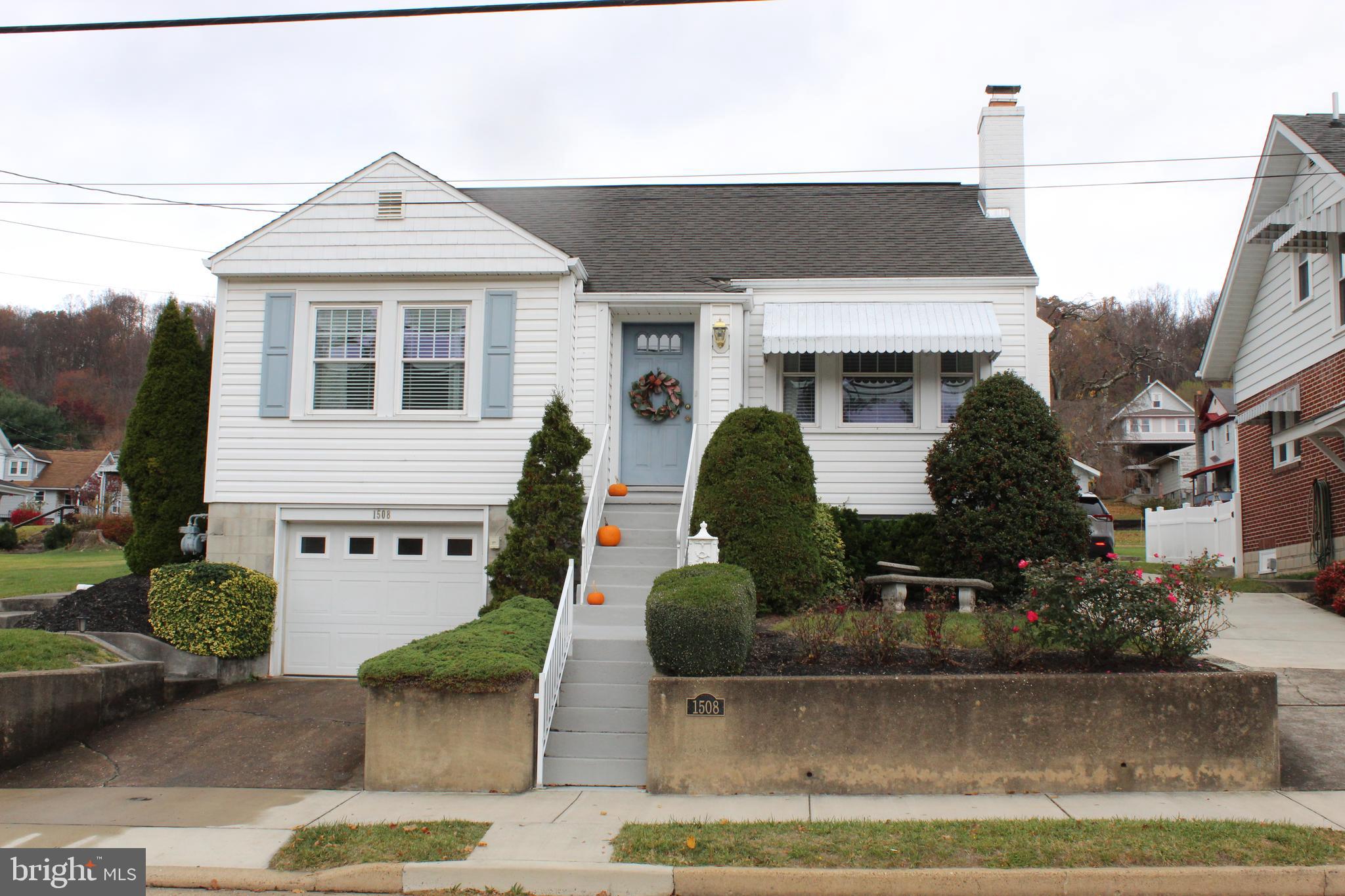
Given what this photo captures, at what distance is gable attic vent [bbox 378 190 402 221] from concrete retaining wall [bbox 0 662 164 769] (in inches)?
231

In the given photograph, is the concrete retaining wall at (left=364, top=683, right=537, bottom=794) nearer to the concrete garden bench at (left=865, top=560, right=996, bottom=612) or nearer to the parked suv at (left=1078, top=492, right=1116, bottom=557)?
the concrete garden bench at (left=865, top=560, right=996, bottom=612)

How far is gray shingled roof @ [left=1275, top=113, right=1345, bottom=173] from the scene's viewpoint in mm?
13365

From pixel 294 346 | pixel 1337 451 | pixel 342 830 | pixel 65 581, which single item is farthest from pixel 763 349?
pixel 65 581

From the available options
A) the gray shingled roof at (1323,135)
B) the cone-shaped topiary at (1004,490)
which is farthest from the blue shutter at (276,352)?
the gray shingled roof at (1323,135)

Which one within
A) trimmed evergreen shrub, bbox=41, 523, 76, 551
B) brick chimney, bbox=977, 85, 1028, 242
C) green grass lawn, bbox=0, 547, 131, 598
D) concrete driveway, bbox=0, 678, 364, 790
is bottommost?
concrete driveway, bbox=0, 678, 364, 790

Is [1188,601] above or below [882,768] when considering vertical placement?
above

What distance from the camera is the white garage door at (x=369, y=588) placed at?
39.5 ft

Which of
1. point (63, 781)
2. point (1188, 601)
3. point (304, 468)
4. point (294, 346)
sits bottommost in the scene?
point (63, 781)

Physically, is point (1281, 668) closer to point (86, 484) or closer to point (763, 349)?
point (763, 349)

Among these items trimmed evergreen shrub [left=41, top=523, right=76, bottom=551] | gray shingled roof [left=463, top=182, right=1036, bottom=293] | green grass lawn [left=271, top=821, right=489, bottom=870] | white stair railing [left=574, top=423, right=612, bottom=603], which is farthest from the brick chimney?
Answer: trimmed evergreen shrub [left=41, top=523, right=76, bottom=551]

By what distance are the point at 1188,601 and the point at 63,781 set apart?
30.2ft

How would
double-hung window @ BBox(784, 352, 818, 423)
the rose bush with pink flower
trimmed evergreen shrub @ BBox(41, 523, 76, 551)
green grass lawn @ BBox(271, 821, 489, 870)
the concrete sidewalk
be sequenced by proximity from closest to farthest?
green grass lawn @ BBox(271, 821, 489, 870), the concrete sidewalk, the rose bush with pink flower, double-hung window @ BBox(784, 352, 818, 423), trimmed evergreen shrub @ BBox(41, 523, 76, 551)

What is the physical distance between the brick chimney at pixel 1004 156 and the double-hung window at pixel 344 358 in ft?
29.6

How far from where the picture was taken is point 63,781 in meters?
8.02
